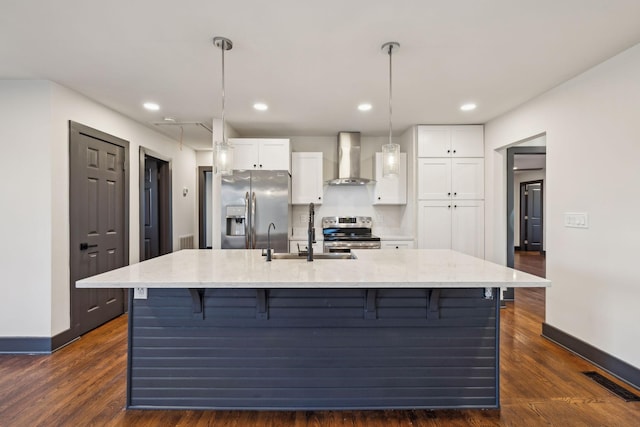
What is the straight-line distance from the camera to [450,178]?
436cm

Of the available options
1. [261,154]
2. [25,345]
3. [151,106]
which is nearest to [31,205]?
[25,345]

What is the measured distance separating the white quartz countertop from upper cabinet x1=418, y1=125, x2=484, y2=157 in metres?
2.34

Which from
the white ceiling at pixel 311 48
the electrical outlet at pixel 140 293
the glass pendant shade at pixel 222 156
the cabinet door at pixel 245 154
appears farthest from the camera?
the cabinet door at pixel 245 154

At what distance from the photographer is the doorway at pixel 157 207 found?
4.83 metres

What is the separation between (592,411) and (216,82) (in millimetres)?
3684

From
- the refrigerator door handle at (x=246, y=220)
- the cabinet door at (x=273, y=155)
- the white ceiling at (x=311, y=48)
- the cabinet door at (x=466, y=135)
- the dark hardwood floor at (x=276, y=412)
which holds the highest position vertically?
the white ceiling at (x=311, y=48)

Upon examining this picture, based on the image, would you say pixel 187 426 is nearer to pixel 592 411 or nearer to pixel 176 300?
pixel 176 300

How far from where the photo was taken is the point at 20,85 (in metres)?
2.84

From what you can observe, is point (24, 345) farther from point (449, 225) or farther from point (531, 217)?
point (531, 217)

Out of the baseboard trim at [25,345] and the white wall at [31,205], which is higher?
the white wall at [31,205]

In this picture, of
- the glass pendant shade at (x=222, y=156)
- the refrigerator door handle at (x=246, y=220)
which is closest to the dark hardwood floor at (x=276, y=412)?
the glass pendant shade at (x=222, y=156)

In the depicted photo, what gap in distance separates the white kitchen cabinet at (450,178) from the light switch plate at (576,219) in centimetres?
146

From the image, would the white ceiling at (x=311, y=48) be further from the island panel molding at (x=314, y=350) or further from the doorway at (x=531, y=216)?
the doorway at (x=531, y=216)

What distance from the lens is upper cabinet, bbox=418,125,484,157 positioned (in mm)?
4367
